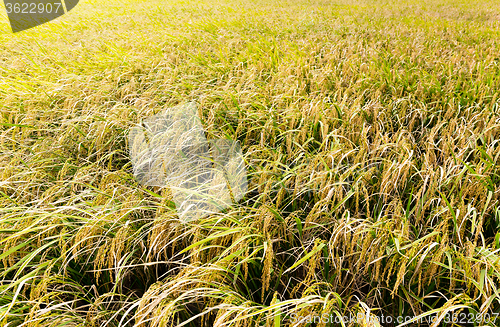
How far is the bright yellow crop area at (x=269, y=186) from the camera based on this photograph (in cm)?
126

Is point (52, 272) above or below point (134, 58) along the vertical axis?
below

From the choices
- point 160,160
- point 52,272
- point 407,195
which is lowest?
point 407,195

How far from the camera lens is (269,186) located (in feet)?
5.69

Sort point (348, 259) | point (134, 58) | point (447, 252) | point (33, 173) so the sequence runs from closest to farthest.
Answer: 1. point (447, 252)
2. point (348, 259)
3. point (33, 173)
4. point (134, 58)

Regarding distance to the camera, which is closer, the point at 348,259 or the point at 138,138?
the point at 348,259

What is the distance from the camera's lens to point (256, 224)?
149cm

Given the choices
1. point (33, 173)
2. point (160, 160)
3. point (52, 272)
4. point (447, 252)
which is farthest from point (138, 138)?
point (447, 252)

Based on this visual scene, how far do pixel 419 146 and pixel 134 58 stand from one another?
340 cm

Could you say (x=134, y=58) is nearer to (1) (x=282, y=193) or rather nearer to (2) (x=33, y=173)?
(2) (x=33, y=173)

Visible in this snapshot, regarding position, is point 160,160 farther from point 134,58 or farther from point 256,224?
point 134,58

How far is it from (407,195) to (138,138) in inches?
73.1

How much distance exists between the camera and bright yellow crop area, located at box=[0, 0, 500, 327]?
126cm

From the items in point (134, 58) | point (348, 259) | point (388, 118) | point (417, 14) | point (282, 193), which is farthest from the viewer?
point (417, 14)

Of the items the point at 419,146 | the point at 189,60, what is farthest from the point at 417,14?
the point at 419,146
